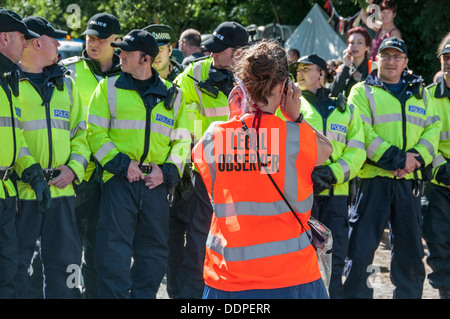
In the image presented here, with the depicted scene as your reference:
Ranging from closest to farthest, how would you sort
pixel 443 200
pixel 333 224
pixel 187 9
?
pixel 333 224
pixel 443 200
pixel 187 9

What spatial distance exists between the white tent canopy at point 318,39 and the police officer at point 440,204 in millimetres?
6529

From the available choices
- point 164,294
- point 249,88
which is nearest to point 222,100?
point 164,294

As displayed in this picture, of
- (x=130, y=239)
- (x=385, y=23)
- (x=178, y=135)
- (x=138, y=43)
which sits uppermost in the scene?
(x=385, y=23)

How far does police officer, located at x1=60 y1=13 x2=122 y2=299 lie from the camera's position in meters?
6.00

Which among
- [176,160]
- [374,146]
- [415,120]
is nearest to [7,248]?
[176,160]

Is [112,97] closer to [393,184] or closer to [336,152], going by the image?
[336,152]

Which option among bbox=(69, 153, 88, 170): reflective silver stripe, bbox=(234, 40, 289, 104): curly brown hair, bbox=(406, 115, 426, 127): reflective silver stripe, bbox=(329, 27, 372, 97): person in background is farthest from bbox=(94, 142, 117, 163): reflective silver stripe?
bbox=(329, 27, 372, 97): person in background

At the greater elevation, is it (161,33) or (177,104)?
(161,33)

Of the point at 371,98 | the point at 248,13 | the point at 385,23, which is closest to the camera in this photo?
the point at 371,98

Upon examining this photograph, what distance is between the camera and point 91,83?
6.28 metres

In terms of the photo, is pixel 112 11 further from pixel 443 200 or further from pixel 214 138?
pixel 214 138

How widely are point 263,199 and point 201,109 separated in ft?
9.71

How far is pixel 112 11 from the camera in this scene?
15398 millimetres

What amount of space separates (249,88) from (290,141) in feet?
1.17
